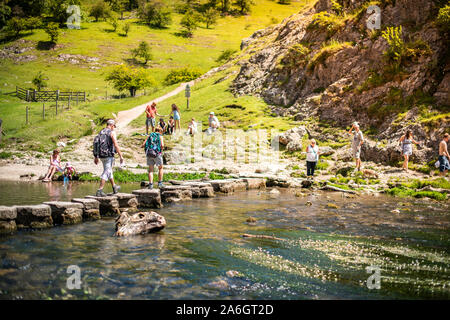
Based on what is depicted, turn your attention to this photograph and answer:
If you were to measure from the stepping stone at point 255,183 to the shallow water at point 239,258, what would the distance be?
628cm

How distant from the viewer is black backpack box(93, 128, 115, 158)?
11867mm

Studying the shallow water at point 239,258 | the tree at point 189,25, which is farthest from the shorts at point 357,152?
the tree at point 189,25

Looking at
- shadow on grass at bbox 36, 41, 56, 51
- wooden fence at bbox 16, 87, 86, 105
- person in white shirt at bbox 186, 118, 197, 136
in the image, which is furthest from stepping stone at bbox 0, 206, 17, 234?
shadow on grass at bbox 36, 41, 56, 51

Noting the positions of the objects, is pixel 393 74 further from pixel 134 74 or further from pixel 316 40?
pixel 134 74

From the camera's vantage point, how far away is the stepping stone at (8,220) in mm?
8539

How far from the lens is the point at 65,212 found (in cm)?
977

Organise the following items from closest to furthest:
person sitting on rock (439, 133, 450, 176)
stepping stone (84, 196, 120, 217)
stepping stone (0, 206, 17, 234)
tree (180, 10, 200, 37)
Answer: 1. stepping stone (0, 206, 17, 234)
2. stepping stone (84, 196, 120, 217)
3. person sitting on rock (439, 133, 450, 176)
4. tree (180, 10, 200, 37)

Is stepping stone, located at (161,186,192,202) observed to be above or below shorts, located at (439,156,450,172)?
below

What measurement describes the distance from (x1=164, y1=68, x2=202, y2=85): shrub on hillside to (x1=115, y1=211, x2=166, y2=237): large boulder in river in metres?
58.7

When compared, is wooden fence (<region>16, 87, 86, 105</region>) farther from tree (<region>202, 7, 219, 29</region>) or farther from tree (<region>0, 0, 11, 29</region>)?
tree (<region>202, 7, 219, 29</region>)

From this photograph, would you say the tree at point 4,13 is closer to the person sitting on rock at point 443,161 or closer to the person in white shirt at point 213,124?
the person in white shirt at point 213,124

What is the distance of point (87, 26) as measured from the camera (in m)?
104

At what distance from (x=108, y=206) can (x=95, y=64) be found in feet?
249
